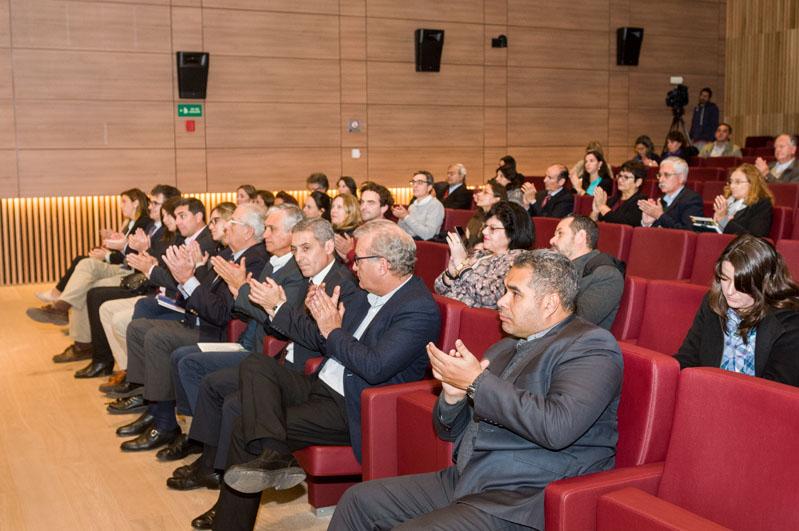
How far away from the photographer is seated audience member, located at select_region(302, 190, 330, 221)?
7.07 meters

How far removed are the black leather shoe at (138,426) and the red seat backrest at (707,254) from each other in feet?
10.0

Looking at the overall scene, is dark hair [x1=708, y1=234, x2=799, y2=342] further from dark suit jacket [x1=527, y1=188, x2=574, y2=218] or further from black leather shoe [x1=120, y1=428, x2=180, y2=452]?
dark suit jacket [x1=527, y1=188, x2=574, y2=218]

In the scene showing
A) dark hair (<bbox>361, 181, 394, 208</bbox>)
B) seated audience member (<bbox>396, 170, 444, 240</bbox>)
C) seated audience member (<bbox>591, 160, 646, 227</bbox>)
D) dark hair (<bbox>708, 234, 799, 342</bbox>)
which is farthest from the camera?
seated audience member (<bbox>396, 170, 444, 240</bbox>)

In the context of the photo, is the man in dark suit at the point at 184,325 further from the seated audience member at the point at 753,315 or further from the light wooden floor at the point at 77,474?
the seated audience member at the point at 753,315

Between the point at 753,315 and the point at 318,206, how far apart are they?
182 inches

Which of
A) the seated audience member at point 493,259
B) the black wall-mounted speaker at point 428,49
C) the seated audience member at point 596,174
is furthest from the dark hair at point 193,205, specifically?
the black wall-mounted speaker at point 428,49

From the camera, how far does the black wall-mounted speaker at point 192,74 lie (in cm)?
1027

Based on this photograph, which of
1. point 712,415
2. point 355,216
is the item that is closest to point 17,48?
point 355,216

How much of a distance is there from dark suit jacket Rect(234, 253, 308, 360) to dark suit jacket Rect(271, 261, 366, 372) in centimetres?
20

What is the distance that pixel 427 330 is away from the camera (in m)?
3.36

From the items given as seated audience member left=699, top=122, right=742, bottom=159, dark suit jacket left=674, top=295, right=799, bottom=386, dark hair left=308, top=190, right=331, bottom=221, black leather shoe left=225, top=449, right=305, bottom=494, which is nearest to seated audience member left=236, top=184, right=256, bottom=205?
dark hair left=308, top=190, right=331, bottom=221

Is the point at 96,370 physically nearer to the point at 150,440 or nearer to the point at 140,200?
the point at 150,440

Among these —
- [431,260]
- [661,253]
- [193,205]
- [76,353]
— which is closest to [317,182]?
[193,205]

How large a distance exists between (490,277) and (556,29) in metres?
9.27
